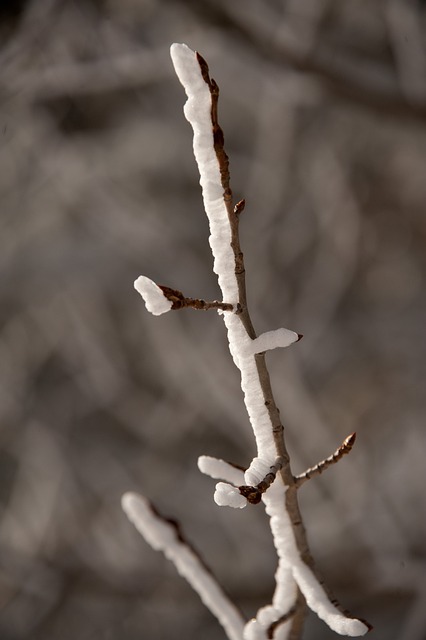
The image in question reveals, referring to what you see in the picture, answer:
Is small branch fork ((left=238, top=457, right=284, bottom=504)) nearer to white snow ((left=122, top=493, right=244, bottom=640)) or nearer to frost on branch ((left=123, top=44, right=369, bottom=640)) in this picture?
frost on branch ((left=123, top=44, right=369, bottom=640))

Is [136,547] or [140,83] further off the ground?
[140,83]

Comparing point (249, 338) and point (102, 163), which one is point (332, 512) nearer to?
point (102, 163)

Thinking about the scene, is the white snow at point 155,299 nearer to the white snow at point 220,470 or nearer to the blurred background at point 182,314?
the white snow at point 220,470

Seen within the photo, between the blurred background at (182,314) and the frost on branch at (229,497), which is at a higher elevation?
the blurred background at (182,314)

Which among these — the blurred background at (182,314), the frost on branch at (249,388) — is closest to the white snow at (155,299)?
the frost on branch at (249,388)

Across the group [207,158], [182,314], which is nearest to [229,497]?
[207,158]

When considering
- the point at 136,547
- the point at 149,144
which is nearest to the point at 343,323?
the point at 149,144
